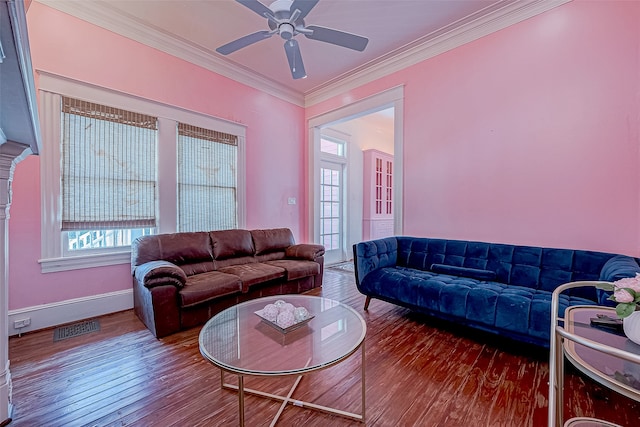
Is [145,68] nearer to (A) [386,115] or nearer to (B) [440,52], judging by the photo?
(B) [440,52]

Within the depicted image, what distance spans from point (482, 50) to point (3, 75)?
3813mm

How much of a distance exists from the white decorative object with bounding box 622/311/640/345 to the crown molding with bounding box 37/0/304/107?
4.42m

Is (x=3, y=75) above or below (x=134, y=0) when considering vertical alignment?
below

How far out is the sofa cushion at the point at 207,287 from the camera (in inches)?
95.2

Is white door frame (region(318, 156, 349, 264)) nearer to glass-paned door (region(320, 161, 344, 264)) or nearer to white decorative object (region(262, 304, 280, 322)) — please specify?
glass-paned door (region(320, 161, 344, 264))

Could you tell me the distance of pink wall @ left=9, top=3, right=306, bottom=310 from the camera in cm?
244

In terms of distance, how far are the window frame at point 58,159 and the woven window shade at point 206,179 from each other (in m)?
0.10

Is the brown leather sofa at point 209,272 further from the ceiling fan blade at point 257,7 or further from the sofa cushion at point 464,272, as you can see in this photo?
the ceiling fan blade at point 257,7

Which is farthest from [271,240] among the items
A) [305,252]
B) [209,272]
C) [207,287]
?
[207,287]

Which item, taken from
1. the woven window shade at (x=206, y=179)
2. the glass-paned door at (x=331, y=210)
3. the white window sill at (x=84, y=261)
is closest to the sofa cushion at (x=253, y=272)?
the woven window shade at (x=206, y=179)

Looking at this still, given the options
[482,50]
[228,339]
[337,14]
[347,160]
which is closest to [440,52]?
[482,50]

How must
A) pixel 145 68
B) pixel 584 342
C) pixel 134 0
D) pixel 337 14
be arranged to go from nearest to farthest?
pixel 584 342 → pixel 134 0 → pixel 337 14 → pixel 145 68

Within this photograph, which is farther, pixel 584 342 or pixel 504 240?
pixel 504 240

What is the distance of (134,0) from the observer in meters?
2.61
